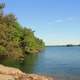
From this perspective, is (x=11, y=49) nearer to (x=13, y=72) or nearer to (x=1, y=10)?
(x=1, y=10)

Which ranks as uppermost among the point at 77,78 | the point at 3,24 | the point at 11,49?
the point at 3,24

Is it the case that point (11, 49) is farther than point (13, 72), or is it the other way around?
point (11, 49)

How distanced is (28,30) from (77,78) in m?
→ 89.9

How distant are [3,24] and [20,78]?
2638 cm

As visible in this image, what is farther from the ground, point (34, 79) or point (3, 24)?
point (3, 24)

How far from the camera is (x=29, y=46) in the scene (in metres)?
133

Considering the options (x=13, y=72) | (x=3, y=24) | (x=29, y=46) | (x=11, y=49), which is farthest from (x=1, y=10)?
(x=29, y=46)

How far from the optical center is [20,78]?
118 ft

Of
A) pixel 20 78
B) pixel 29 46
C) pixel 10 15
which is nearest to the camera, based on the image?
pixel 20 78

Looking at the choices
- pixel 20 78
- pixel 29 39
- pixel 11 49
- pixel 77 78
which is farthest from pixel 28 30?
pixel 20 78

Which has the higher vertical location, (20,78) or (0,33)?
(0,33)

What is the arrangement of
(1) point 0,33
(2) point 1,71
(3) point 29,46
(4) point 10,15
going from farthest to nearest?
(3) point 29,46 < (4) point 10,15 < (1) point 0,33 < (2) point 1,71

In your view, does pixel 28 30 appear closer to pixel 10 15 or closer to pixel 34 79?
pixel 10 15

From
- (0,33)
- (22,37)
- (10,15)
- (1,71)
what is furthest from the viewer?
(22,37)
